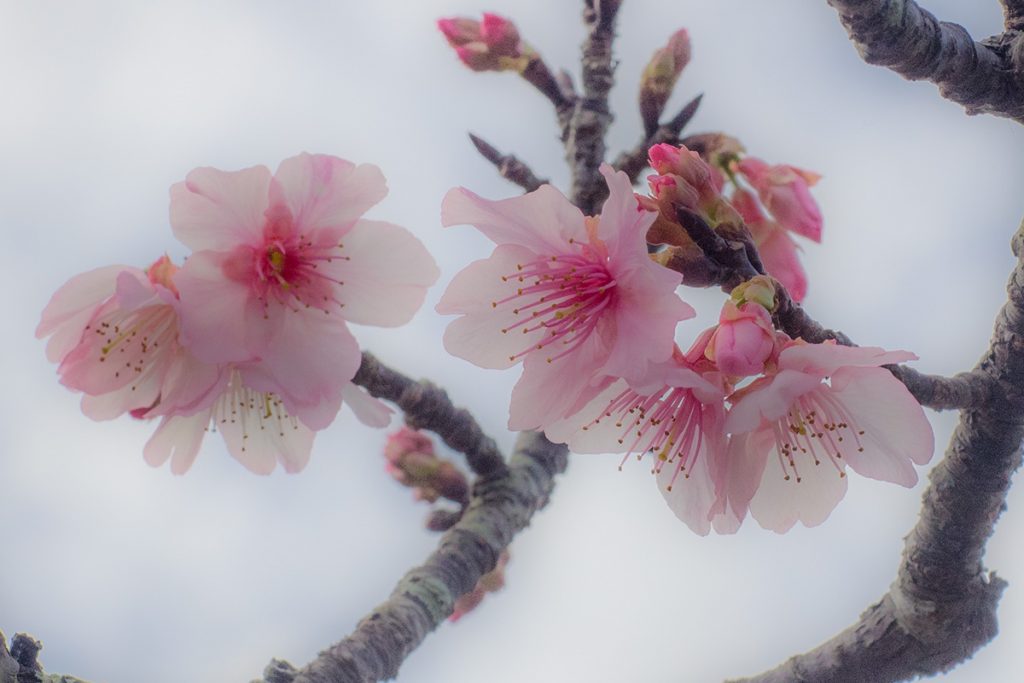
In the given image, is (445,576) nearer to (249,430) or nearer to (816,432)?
(249,430)

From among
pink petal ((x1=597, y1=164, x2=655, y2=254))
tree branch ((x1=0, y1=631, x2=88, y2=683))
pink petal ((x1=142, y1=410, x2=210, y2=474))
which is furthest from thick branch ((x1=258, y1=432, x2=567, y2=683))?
pink petal ((x1=597, y1=164, x2=655, y2=254))

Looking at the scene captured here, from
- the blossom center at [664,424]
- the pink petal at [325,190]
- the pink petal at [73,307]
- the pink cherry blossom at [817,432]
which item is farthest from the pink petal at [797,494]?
the pink petal at [73,307]

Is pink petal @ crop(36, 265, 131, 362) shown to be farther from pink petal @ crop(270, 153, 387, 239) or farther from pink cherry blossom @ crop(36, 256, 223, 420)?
pink petal @ crop(270, 153, 387, 239)

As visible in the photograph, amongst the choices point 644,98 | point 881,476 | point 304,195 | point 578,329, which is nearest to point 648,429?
point 578,329

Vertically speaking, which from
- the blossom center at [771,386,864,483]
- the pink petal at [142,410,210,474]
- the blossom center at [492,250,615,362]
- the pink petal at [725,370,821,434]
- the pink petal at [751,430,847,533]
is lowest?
the pink petal at [751,430,847,533]

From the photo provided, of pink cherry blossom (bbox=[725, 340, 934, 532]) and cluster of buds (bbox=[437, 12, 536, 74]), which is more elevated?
cluster of buds (bbox=[437, 12, 536, 74])

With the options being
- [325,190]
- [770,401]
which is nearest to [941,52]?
[770,401]
